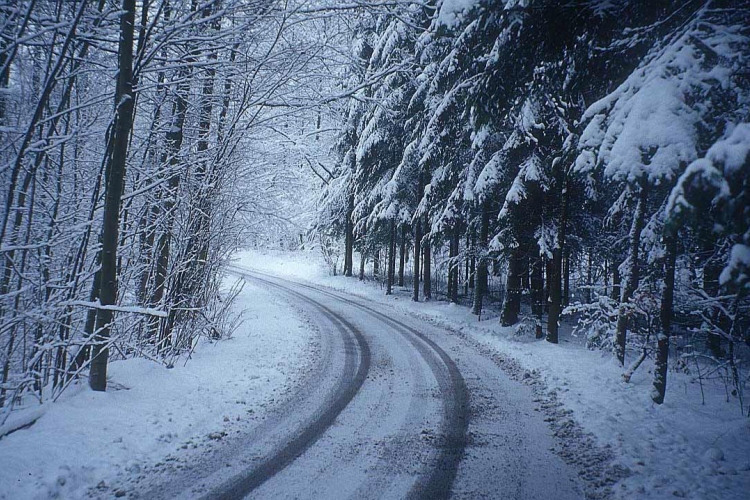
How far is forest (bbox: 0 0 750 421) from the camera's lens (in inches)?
139

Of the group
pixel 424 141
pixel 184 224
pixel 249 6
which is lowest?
Answer: pixel 184 224

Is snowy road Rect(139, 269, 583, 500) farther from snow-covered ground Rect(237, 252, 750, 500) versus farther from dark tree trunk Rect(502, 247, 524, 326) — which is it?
dark tree trunk Rect(502, 247, 524, 326)

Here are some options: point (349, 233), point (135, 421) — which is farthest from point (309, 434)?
point (349, 233)

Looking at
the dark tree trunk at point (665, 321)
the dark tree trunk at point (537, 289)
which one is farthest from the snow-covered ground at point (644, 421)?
the dark tree trunk at point (537, 289)

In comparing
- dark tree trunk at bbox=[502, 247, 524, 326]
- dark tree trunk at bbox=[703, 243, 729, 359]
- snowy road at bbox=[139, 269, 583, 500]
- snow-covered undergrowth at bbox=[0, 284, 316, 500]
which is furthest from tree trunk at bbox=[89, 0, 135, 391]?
dark tree trunk at bbox=[502, 247, 524, 326]

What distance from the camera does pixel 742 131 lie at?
2855 millimetres

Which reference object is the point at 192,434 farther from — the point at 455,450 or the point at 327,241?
the point at 327,241

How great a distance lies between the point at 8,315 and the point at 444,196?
13919 millimetres

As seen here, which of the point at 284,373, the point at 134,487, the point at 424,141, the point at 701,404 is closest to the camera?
the point at 134,487

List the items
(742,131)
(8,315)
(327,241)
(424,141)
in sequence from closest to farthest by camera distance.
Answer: (742,131) < (8,315) < (424,141) < (327,241)

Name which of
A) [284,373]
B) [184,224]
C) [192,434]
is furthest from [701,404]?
[184,224]

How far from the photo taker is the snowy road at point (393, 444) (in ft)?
12.4

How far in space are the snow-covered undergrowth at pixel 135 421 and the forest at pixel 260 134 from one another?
0.45 metres

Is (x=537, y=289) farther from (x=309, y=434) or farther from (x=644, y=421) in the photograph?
(x=309, y=434)
